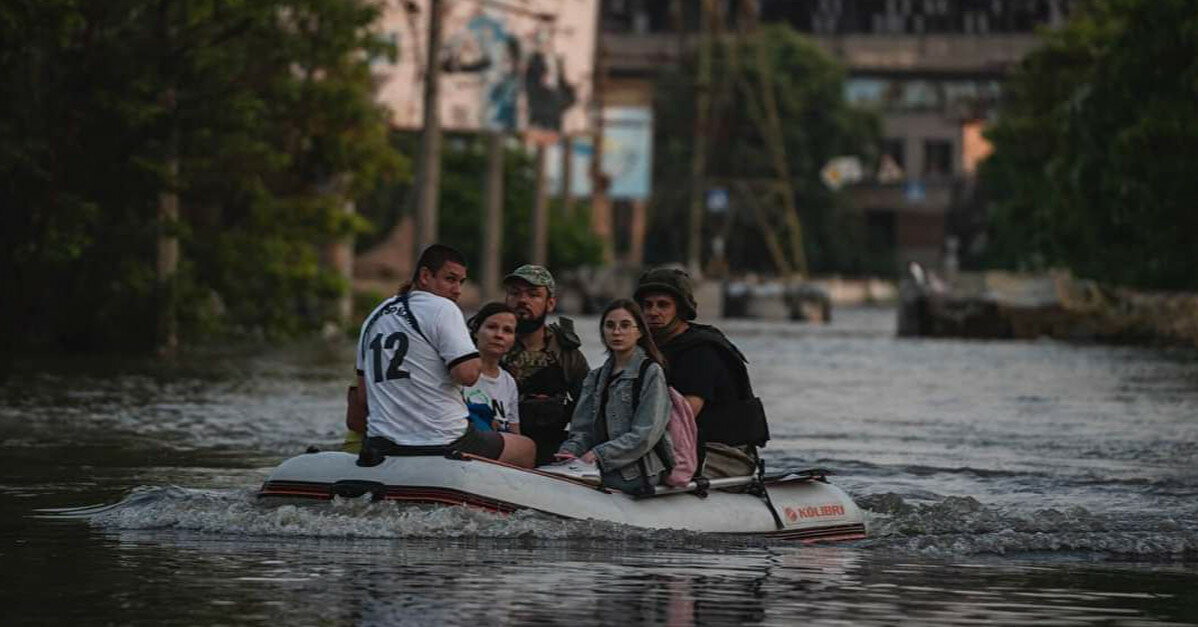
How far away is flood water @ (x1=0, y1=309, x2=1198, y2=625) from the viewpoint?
1343 centimetres

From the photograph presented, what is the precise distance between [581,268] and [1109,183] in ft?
166

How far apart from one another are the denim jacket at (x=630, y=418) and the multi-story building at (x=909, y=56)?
152072 mm

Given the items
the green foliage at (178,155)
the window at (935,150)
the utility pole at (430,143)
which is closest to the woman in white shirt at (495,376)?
the green foliage at (178,155)

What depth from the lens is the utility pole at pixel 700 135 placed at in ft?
444

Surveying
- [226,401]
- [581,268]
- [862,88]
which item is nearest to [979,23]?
[862,88]

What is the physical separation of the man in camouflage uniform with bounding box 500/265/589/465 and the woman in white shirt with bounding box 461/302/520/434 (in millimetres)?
187

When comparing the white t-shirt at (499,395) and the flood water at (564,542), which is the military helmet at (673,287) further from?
the flood water at (564,542)

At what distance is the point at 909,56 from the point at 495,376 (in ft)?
528

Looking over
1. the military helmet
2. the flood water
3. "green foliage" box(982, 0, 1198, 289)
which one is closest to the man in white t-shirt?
the flood water

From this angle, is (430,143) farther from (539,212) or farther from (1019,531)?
(1019,531)

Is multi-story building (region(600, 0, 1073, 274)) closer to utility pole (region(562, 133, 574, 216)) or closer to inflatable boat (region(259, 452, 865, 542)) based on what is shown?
utility pole (region(562, 133, 574, 216))

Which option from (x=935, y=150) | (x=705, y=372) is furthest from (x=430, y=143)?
(x=935, y=150)

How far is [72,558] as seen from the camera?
15.3 m

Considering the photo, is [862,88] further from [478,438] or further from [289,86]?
[478,438]
